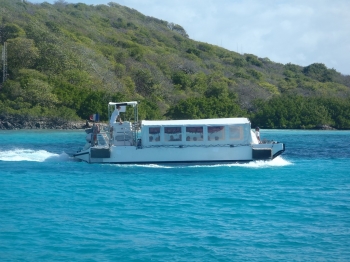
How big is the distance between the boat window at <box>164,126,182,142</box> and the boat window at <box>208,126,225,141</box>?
1.52 m

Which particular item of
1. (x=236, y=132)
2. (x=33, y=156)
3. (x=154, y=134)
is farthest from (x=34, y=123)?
(x=236, y=132)

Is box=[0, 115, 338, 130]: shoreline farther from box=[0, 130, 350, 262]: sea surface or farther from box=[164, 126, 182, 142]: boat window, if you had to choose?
box=[164, 126, 182, 142]: boat window

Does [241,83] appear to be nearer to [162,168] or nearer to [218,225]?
[162,168]

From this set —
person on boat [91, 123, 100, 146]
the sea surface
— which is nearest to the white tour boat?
the sea surface

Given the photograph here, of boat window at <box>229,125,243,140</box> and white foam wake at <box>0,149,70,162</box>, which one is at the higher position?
boat window at <box>229,125,243,140</box>

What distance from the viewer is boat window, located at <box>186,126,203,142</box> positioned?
2800cm

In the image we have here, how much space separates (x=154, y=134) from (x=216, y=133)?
3159 mm

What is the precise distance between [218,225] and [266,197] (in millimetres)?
4999

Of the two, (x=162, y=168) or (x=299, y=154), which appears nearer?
(x=162, y=168)

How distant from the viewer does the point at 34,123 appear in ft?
203

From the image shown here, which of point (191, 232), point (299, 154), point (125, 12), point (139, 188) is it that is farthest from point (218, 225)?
point (125, 12)

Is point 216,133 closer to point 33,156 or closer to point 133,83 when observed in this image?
point 33,156

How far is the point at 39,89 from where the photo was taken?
65.2 meters

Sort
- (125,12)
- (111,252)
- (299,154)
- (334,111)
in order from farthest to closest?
(125,12) < (334,111) < (299,154) < (111,252)
